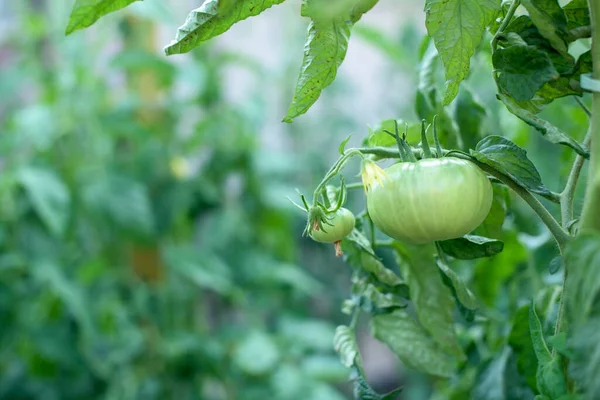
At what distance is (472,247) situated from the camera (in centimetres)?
41

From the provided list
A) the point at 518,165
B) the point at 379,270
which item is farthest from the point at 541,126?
the point at 379,270

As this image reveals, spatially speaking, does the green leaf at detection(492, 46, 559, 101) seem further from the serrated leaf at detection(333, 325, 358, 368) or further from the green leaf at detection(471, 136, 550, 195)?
the serrated leaf at detection(333, 325, 358, 368)

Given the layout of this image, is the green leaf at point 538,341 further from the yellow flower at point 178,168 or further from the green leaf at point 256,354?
the yellow flower at point 178,168

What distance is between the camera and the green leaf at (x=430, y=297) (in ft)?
1.58

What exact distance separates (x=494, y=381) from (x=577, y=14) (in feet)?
0.91

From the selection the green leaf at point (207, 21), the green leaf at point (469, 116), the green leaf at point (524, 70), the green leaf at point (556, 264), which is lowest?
the green leaf at point (556, 264)

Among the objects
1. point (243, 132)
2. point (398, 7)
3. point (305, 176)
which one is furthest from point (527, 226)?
point (398, 7)

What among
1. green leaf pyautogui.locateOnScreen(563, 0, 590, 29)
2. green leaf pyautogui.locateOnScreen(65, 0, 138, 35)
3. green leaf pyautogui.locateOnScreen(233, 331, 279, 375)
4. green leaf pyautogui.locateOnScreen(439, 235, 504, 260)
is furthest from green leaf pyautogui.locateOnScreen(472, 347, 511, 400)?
green leaf pyautogui.locateOnScreen(233, 331, 279, 375)

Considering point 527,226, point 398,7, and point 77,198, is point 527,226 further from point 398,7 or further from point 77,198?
point 398,7

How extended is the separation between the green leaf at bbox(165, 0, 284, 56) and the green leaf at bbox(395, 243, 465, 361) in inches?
8.4

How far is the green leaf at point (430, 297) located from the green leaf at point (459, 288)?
0.14ft

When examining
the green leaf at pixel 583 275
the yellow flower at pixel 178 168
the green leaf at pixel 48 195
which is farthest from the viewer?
the yellow flower at pixel 178 168

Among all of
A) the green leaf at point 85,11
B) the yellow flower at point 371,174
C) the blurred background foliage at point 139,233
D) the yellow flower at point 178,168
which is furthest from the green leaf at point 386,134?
the yellow flower at point 178,168

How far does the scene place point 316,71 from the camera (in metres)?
0.36
